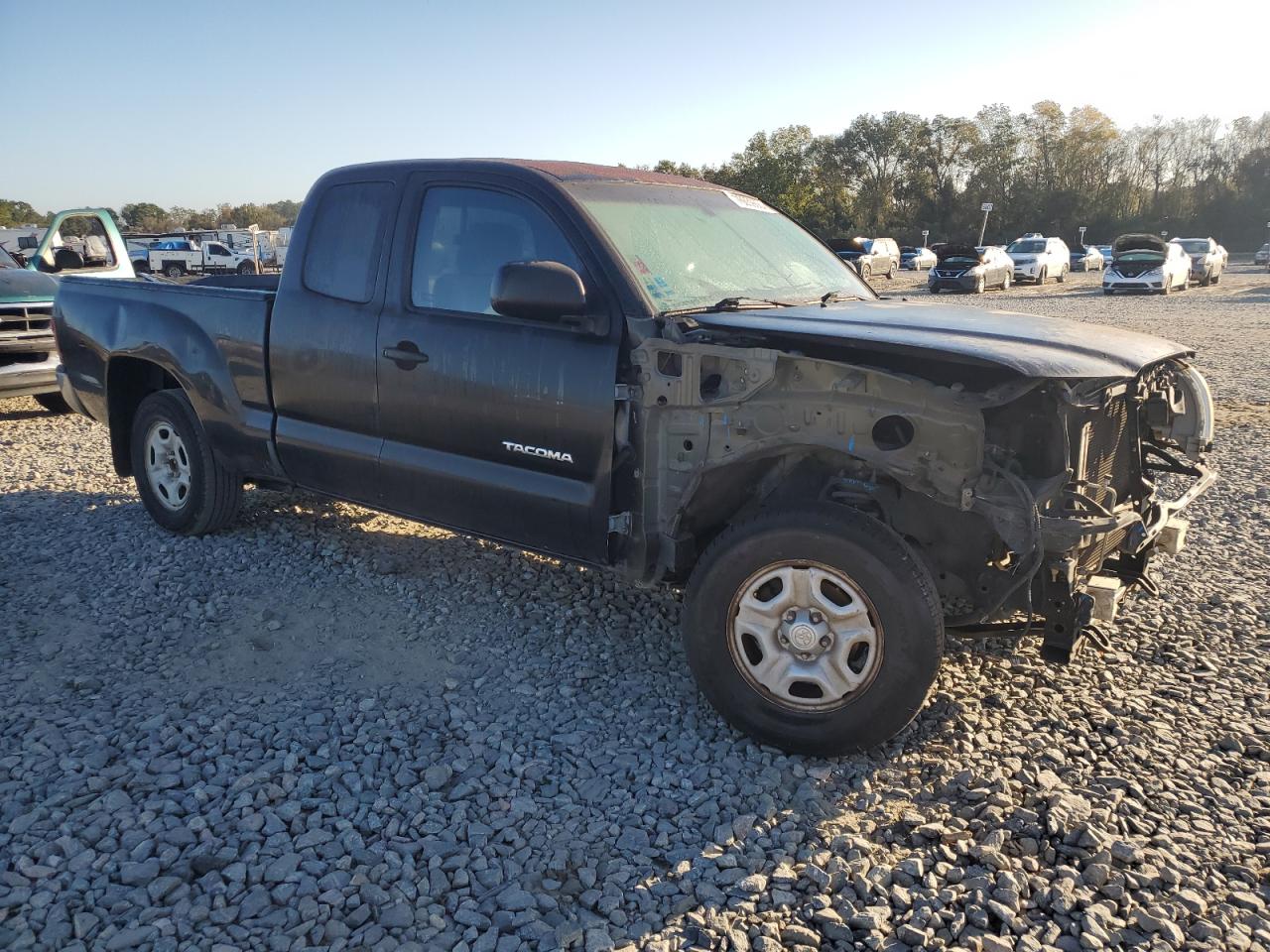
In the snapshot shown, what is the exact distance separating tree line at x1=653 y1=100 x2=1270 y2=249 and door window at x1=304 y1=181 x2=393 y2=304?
2376 inches

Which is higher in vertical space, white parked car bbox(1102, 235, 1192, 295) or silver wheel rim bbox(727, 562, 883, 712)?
white parked car bbox(1102, 235, 1192, 295)

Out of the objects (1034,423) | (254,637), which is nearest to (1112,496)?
(1034,423)

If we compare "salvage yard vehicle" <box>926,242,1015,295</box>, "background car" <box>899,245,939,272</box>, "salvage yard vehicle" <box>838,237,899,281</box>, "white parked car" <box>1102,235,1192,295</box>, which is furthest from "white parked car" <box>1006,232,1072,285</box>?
"background car" <box>899,245,939,272</box>

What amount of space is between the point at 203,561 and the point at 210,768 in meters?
2.20

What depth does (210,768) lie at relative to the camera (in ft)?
10.2

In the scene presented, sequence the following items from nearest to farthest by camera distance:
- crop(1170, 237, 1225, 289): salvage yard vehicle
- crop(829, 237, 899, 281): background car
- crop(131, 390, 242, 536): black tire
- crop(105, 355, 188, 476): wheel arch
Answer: crop(131, 390, 242, 536): black tire
crop(105, 355, 188, 476): wheel arch
crop(1170, 237, 1225, 289): salvage yard vehicle
crop(829, 237, 899, 281): background car

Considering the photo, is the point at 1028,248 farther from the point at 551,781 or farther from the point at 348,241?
the point at 551,781

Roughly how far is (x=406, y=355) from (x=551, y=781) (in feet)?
6.38

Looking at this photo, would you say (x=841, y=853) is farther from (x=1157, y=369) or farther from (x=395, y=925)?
(x=1157, y=369)

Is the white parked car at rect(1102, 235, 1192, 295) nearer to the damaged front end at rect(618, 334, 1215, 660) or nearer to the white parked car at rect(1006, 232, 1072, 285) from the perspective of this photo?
the white parked car at rect(1006, 232, 1072, 285)

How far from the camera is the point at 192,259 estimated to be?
38781 mm

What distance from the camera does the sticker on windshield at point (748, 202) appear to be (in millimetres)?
4668

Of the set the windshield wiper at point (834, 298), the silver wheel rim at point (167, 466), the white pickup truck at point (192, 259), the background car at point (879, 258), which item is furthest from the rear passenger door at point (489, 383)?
the white pickup truck at point (192, 259)

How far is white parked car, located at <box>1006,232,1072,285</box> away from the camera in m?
32.1
